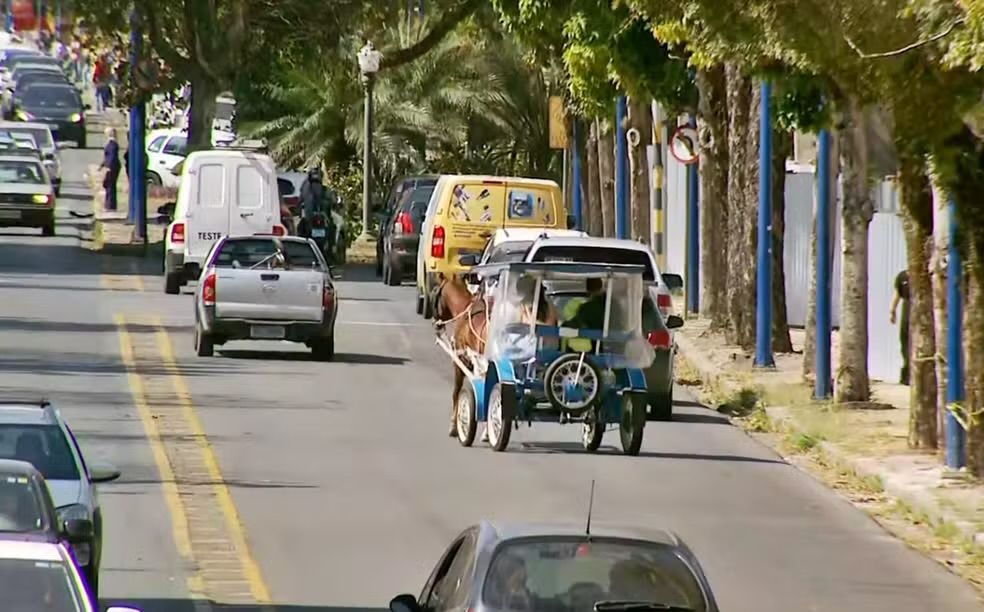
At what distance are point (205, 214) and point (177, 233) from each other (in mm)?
587

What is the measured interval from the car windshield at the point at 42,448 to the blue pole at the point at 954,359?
8.34 meters

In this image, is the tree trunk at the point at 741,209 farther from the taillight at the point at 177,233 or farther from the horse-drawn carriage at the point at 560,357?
the taillight at the point at 177,233

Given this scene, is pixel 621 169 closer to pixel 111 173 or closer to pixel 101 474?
pixel 111 173

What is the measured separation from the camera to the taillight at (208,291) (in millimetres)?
31156

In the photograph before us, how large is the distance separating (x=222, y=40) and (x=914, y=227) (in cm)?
3275

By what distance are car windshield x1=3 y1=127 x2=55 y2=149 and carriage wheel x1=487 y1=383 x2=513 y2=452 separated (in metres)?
53.8

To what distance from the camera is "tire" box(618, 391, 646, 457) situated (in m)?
23.0

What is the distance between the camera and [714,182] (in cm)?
3544

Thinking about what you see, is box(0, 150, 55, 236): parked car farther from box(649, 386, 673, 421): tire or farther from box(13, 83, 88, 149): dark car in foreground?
box(13, 83, 88, 149): dark car in foreground

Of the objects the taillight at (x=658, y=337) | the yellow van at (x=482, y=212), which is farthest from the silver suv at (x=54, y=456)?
the yellow van at (x=482, y=212)

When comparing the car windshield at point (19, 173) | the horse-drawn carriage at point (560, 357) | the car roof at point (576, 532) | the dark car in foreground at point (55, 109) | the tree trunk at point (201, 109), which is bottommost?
the car roof at point (576, 532)

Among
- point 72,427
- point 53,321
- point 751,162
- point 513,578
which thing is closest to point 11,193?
point 53,321

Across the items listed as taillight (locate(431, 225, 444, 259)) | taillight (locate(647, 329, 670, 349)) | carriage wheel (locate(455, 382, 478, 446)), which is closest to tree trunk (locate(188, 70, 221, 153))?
taillight (locate(431, 225, 444, 259))

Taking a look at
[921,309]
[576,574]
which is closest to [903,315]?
[921,309]
